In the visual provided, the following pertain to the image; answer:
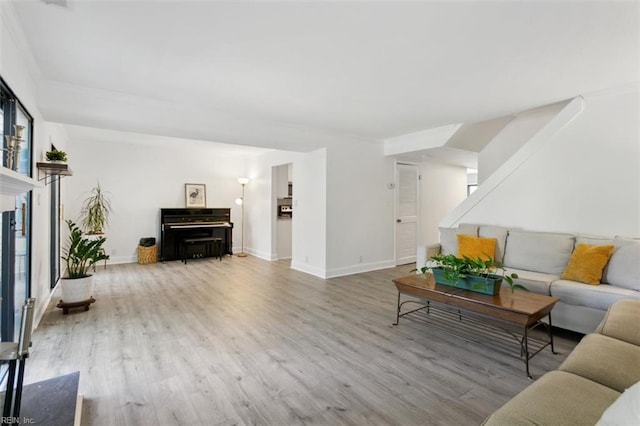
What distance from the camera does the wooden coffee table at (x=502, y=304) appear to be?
229 centimetres

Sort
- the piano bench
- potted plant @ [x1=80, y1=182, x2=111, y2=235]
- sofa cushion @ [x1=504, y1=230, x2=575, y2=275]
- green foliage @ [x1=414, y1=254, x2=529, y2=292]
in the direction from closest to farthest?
green foliage @ [x1=414, y1=254, x2=529, y2=292]
sofa cushion @ [x1=504, y1=230, x2=575, y2=275]
potted plant @ [x1=80, y1=182, x2=111, y2=235]
the piano bench

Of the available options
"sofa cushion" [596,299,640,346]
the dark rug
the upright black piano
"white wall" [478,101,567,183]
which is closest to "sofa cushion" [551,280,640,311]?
"sofa cushion" [596,299,640,346]

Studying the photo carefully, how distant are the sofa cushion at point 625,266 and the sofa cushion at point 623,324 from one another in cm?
80

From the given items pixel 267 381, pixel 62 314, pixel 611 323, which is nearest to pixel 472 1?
pixel 611 323

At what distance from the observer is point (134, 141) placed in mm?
6395

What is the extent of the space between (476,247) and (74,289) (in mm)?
4699

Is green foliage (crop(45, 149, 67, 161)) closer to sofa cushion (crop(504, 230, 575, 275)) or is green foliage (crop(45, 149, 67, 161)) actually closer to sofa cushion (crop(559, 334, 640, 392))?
sofa cushion (crop(559, 334, 640, 392))

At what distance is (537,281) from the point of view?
309cm

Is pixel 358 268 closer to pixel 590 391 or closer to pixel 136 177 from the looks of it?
pixel 590 391

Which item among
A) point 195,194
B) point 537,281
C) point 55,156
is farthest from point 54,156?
point 537,281

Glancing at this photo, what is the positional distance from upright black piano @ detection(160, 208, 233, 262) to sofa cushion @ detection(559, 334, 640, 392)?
6527 mm

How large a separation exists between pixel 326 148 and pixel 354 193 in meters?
0.94

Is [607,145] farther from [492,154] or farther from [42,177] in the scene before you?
[42,177]

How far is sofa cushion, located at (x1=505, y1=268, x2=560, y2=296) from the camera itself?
3.03m
